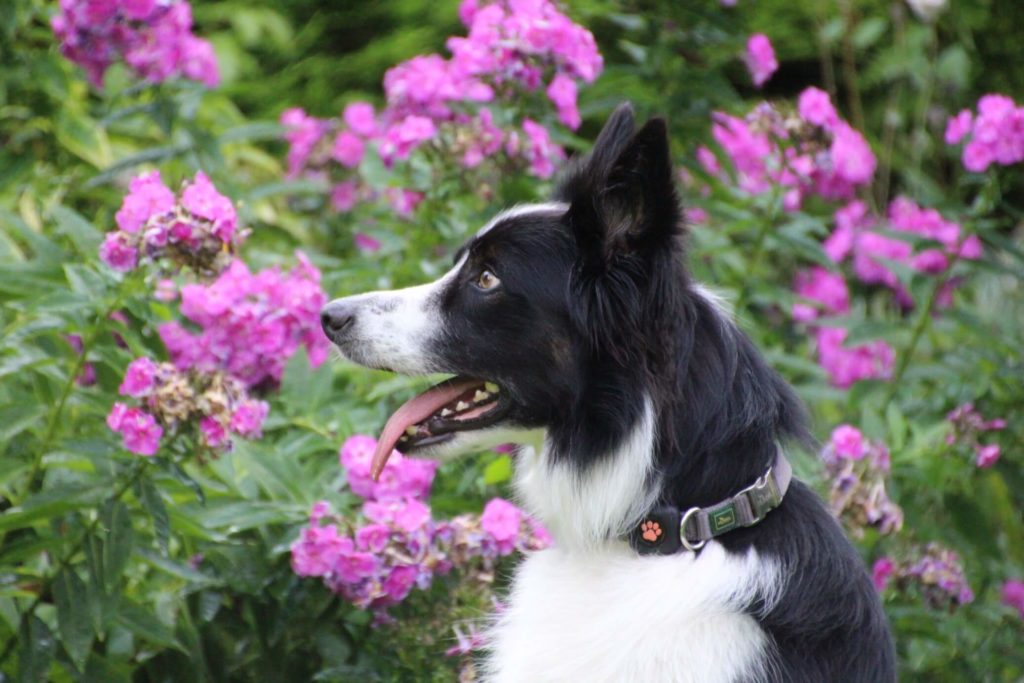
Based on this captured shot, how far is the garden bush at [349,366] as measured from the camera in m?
3.10

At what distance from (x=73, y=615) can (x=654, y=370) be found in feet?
4.97

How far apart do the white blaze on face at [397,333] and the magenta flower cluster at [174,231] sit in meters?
0.33

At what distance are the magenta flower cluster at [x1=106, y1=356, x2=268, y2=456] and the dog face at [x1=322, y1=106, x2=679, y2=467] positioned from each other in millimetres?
288

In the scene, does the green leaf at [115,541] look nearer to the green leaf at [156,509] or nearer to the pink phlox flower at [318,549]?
the green leaf at [156,509]

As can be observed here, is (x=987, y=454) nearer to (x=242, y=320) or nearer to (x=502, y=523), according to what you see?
(x=502, y=523)

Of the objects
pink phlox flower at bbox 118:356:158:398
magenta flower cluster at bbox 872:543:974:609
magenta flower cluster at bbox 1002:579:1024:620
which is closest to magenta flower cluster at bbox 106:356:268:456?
pink phlox flower at bbox 118:356:158:398

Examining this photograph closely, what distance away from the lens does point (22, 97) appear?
4.88m

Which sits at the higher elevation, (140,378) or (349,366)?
(140,378)

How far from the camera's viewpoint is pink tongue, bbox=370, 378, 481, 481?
2.89 m

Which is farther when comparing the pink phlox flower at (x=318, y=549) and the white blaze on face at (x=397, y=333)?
the pink phlox flower at (x=318, y=549)

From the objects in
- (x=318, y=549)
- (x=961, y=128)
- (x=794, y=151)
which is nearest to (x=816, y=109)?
(x=794, y=151)

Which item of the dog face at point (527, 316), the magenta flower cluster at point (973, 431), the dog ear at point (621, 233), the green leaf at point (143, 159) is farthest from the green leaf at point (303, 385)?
the magenta flower cluster at point (973, 431)

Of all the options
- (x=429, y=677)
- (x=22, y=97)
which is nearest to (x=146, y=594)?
(x=429, y=677)

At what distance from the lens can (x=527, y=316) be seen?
280cm
